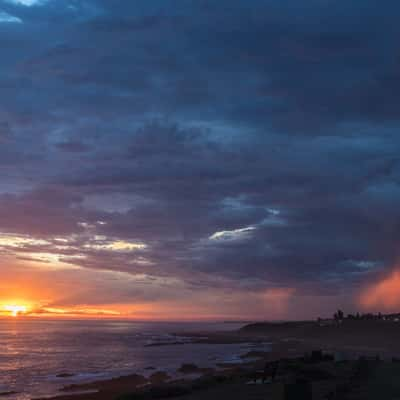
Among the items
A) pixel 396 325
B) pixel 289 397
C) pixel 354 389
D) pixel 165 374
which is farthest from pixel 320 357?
pixel 396 325

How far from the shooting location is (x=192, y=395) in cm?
3559

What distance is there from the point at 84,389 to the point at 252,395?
2712 cm

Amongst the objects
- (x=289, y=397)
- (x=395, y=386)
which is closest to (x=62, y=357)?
(x=395, y=386)

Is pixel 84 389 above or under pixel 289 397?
under

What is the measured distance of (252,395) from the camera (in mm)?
31375

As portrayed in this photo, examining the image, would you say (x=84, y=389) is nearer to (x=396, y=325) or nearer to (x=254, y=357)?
(x=254, y=357)

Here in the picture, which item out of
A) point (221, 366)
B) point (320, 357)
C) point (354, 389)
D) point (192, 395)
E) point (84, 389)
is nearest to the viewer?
point (354, 389)

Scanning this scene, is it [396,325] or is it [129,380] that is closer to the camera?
[129,380]

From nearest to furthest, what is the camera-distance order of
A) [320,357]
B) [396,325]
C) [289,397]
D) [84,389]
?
[289,397], [84,389], [320,357], [396,325]

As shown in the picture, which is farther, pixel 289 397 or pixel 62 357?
pixel 62 357

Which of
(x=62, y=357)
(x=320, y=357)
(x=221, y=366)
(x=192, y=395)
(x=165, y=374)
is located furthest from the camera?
(x=62, y=357)

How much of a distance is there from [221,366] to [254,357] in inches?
676

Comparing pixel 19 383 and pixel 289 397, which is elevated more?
pixel 289 397

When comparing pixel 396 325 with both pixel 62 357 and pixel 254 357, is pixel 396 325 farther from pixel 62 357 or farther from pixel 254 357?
pixel 62 357
